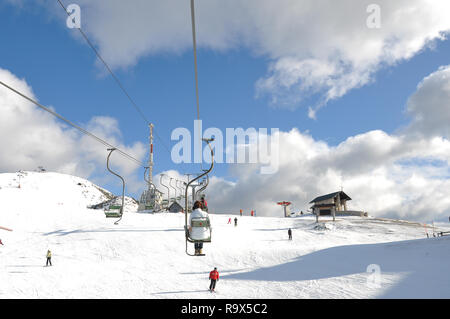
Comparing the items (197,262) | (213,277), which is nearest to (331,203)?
(197,262)

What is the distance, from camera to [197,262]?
2461 cm

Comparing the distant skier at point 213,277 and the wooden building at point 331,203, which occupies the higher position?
the wooden building at point 331,203

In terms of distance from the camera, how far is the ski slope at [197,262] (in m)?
16.9

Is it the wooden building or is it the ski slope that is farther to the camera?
the wooden building

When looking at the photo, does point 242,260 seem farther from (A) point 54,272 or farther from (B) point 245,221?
(B) point 245,221

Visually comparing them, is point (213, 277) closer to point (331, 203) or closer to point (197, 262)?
point (197, 262)

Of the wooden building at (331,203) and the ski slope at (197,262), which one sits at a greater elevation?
the wooden building at (331,203)

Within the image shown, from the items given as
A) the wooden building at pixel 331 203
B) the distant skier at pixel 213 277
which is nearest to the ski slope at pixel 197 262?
the distant skier at pixel 213 277

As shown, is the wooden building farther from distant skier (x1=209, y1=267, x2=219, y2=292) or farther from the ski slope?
distant skier (x1=209, y1=267, x2=219, y2=292)

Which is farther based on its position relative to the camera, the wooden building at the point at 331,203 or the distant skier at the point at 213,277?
the wooden building at the point at 331,203

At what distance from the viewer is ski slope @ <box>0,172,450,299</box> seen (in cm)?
1686

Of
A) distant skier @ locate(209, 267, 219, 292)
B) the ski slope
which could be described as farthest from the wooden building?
distant skier @ locate(209, 267, 219, 292)

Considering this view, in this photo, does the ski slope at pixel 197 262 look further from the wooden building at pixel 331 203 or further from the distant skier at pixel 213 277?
the wooden building at pixel 331 203
